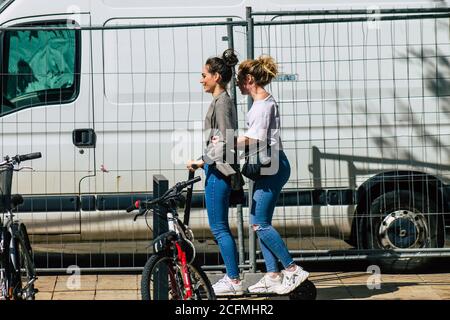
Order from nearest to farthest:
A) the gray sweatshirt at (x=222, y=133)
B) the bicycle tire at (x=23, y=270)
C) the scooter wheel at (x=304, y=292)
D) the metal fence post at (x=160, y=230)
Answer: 1. the metal fence post at (x=160, y=230)
2. the bicycle tire at (x=23, y=270)
3. the gray sweatshirt at (x=222, y=133)
4. the scooter wheel at (x=304, y=292)

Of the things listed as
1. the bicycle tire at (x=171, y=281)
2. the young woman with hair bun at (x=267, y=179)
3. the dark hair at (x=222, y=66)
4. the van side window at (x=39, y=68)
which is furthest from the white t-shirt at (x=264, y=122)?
the van side window at (x=39, y=68)

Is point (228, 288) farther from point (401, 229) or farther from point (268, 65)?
point (401, 229)

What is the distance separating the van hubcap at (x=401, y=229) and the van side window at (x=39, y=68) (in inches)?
110

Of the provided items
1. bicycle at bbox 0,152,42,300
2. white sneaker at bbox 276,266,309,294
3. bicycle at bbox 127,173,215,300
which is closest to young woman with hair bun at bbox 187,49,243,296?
white sneaker at bbox 276,266,309,294

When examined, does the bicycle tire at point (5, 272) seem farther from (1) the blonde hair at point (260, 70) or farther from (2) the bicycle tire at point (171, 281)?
(1) the blonde hair at point (260, 70)

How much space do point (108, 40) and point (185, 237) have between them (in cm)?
300

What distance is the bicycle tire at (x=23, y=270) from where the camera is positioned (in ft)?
26.9

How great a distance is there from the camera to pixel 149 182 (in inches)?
414

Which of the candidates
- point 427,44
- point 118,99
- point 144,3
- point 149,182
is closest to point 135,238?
point 149,182

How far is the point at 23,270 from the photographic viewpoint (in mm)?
8367

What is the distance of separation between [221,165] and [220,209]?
320mm

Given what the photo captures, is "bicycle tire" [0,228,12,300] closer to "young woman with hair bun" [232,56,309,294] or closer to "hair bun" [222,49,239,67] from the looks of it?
"young woman with hair bun" [232,56,309,294]
